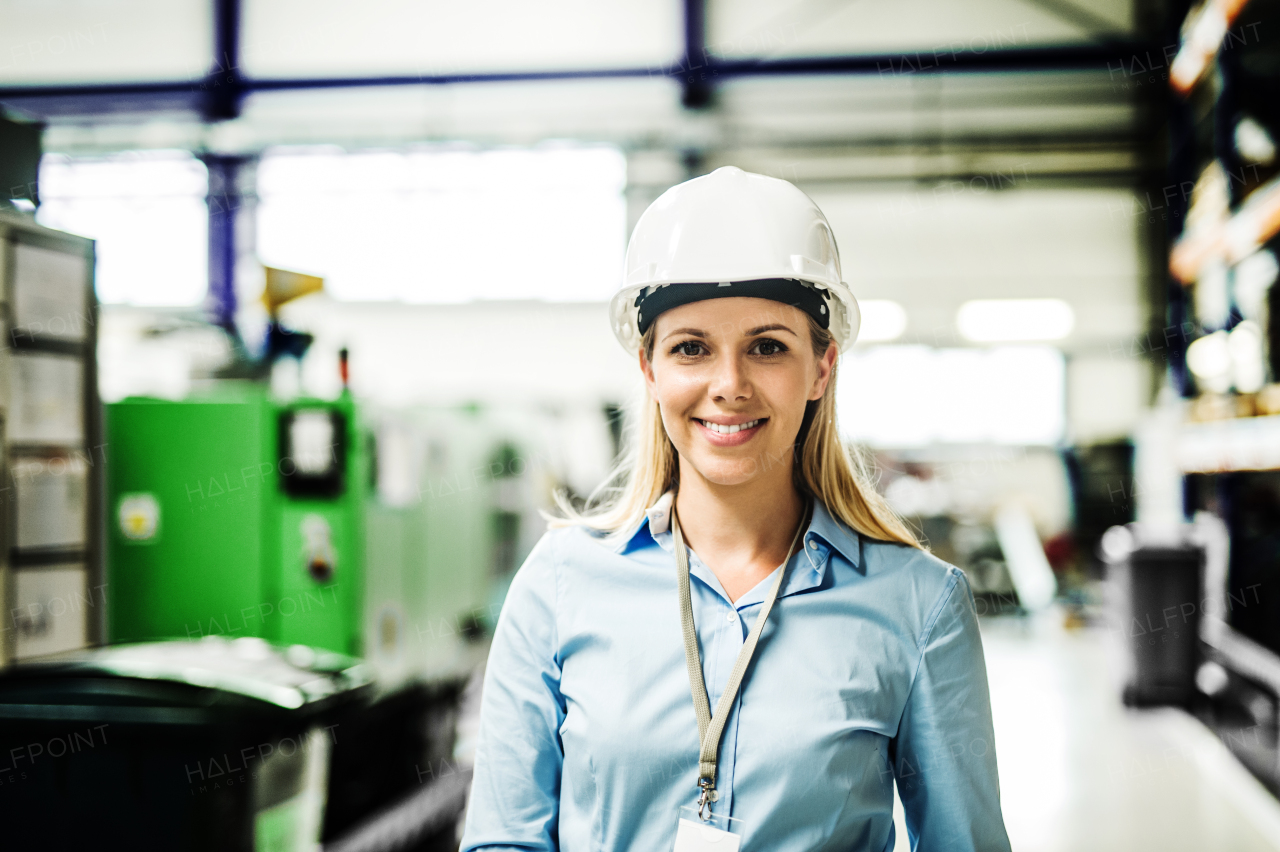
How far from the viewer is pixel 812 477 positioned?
1.45 m

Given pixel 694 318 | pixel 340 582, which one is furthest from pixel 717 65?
pixel 694 318

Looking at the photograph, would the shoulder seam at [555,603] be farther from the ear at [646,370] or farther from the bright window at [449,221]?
the bright window at [449,221]

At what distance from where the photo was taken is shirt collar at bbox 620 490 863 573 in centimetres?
131

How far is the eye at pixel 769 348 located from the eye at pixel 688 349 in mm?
77

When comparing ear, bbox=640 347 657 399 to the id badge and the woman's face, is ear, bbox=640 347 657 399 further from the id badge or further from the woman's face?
the id badge

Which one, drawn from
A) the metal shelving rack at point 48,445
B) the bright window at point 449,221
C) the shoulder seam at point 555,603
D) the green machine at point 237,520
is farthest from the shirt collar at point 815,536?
the bright window at point 449,221

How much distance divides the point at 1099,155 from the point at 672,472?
34.3ft

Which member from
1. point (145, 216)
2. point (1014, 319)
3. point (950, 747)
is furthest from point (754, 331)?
point (1014, 319)

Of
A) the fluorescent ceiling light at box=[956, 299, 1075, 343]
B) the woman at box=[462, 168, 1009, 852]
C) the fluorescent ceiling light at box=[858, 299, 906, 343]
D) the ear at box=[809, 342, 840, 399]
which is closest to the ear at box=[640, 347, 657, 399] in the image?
the woman at box=[462, 168, 1009, 852]

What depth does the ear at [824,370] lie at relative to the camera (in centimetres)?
139

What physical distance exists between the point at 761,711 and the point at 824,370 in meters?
0.54

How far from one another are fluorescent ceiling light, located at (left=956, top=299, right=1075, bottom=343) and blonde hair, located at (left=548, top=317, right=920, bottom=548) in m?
10.7

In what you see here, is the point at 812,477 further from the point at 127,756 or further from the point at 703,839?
the point at 127,756

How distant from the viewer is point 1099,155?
394 inches
